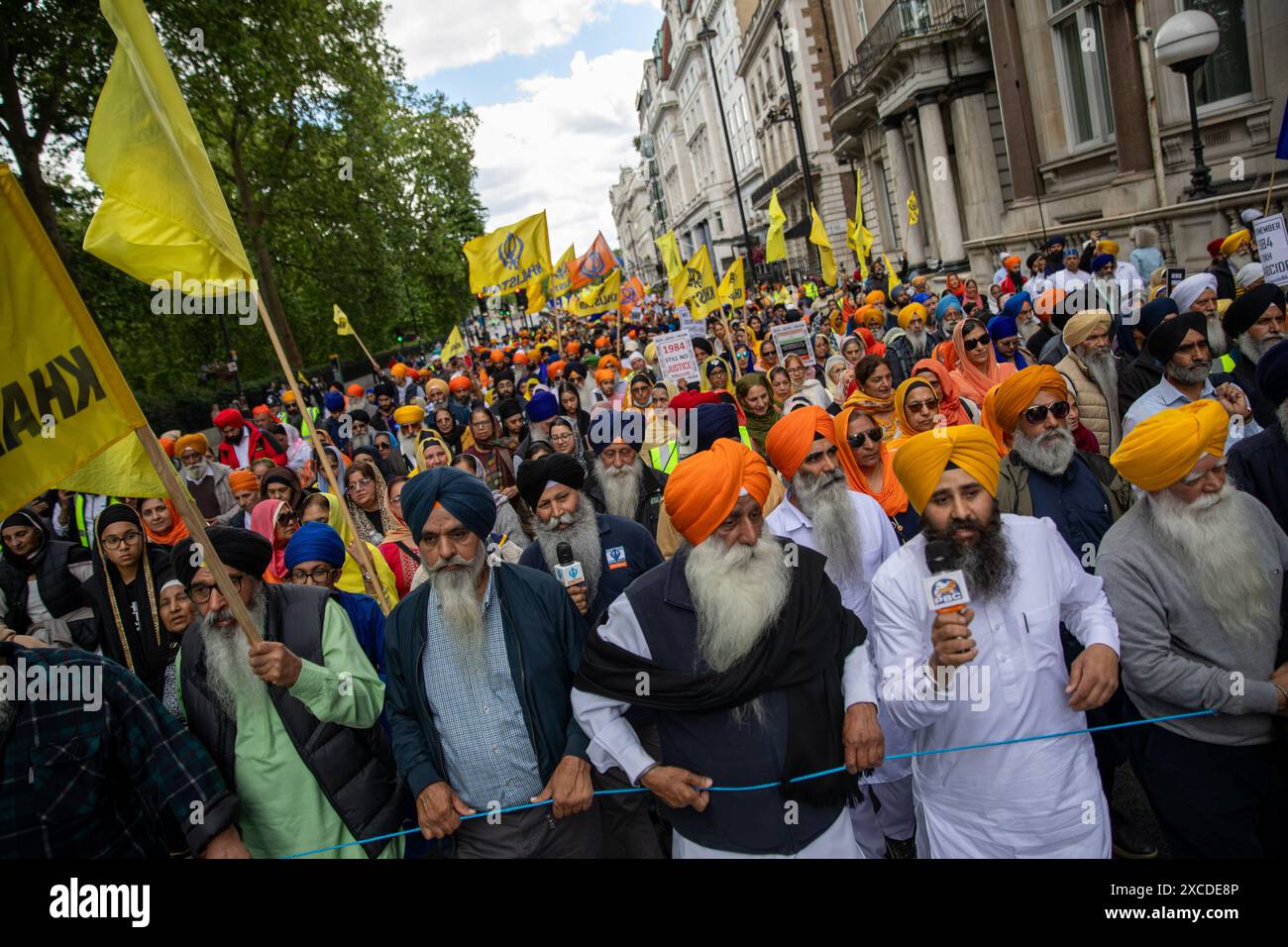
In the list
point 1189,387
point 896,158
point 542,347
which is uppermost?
point 896,158

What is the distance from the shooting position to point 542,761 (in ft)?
9.43

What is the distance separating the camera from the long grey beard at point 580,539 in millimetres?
4086

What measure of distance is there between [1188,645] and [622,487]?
364 cm

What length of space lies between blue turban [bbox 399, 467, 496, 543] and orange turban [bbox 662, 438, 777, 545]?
74cm

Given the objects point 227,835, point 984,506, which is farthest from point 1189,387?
point 227,835

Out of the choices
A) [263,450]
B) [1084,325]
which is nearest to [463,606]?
[1084,325]

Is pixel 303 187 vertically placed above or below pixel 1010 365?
above

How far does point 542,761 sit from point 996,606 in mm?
1554

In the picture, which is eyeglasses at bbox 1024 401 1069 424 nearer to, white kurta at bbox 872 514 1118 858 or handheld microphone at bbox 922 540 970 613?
white kurta at bbox 872 514 1118 858

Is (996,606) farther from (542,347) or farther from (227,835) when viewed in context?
(542,347)

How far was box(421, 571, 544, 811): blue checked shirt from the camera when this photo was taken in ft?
9.44

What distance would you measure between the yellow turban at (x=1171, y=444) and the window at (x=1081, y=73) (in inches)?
626
